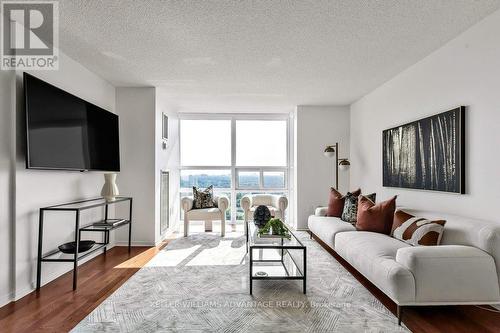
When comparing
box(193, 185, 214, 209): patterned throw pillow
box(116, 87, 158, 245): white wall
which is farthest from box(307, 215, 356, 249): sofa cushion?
box(116, 87, 158, 245): white wall

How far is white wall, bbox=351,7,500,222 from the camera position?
259 cm

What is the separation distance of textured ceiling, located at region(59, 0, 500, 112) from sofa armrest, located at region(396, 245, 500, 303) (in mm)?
1992

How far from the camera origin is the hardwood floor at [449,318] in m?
2.21

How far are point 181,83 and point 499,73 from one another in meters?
3.73

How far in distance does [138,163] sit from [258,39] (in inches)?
110

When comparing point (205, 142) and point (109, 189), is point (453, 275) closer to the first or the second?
point (109, 189)

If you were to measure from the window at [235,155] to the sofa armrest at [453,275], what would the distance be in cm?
449

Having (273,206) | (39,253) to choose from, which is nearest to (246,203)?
(273,206)

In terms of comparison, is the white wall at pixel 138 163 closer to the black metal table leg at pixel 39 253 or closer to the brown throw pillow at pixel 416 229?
the black metal table leg at pixel 39 253

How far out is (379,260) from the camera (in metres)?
2.53

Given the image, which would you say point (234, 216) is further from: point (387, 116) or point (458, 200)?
point (458, 200)

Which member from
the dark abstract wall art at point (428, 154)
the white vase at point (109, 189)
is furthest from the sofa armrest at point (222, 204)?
the dark abstract wall art at point (428, 154)

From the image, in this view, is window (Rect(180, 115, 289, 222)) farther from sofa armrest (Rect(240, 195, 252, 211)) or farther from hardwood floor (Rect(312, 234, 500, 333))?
hardwood floor (Rect(312, 234, 500, 333))

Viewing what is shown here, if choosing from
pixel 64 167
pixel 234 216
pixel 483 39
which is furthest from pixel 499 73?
pixel 234 216
